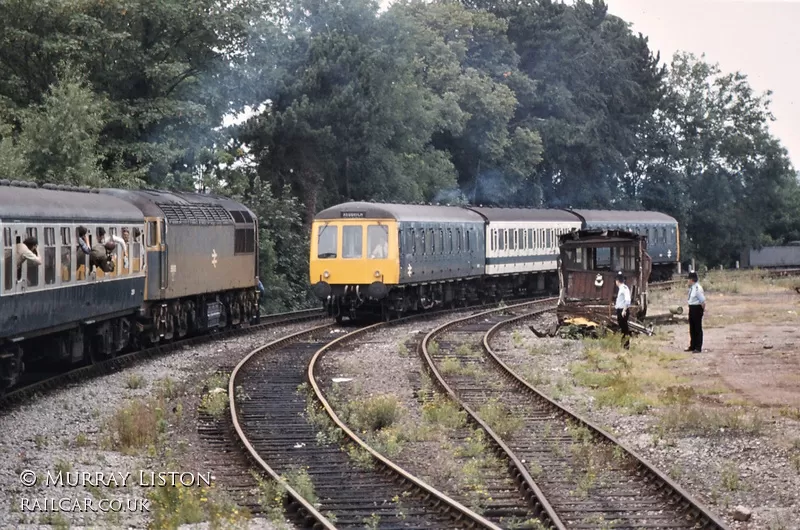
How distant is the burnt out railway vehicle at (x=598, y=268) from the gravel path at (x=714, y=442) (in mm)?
6273

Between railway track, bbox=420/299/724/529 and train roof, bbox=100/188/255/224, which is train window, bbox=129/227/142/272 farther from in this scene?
railway track, bbox=420/299/724/529

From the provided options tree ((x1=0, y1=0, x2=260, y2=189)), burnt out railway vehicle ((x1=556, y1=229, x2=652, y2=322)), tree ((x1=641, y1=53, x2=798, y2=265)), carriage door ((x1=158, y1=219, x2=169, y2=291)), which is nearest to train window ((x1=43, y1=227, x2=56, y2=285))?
carriage door ((x1=158, y1=219, x2=169, y2=291))

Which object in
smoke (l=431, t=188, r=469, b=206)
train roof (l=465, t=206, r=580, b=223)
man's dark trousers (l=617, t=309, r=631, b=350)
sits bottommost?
man's dark trousers (l=617, t=309, r=631, b=350)

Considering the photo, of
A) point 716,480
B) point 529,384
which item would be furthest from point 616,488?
point 529,384

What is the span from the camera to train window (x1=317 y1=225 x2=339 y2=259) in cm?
3206

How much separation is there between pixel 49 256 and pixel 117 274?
147 inches

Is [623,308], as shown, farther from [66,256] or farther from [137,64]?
[137,64]

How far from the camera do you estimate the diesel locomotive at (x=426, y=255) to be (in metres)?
31.8

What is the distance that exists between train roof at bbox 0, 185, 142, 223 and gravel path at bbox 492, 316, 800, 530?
23.4 ft

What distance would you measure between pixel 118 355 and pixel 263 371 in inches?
143

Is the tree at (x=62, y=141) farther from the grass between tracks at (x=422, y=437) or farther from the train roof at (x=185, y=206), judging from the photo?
the grass between tracks at (x=422, y=437)

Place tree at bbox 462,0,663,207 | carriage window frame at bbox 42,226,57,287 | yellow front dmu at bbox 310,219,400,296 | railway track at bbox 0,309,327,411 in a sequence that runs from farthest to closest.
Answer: tree at bbox 462,0,663,207 → yellow front dmu at bbox 310,219,400,296 → carriage window frame at bbox 42,226,57,287 → railway track at bbox 0,309,327,411

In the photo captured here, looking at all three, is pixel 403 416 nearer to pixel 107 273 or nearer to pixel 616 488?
pixel 616 488

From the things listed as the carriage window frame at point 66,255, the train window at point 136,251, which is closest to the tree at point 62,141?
the train window at point 136,251
